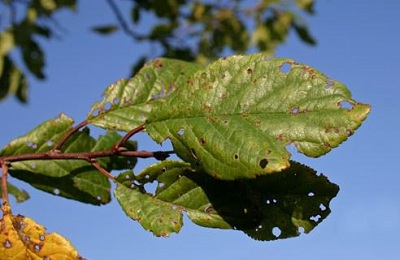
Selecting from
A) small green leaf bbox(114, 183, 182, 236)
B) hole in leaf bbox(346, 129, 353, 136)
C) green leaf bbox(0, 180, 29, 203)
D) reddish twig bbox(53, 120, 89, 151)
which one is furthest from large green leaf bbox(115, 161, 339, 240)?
green leaf bbox(0, 180, 29, 203)

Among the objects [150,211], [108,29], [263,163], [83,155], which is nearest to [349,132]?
[263,163]

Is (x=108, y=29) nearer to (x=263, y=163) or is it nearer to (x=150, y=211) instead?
(x=150, y=211)

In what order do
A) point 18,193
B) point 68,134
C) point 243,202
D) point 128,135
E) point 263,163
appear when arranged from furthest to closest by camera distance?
point 18,193
point 68,134
point 128,135
point 243,202
point 263,163

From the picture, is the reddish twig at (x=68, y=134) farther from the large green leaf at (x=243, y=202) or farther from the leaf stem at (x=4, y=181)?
the large green leaf at (x=243, y=202)

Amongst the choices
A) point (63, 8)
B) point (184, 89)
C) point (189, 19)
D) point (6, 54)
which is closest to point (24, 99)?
point (6, 54)

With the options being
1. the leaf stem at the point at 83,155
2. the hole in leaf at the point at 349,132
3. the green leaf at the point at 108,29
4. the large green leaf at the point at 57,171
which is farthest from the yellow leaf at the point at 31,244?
the green leaf at the point at 108,29

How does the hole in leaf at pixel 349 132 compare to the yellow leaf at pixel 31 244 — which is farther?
the yellow leaf at pixel 31 244
